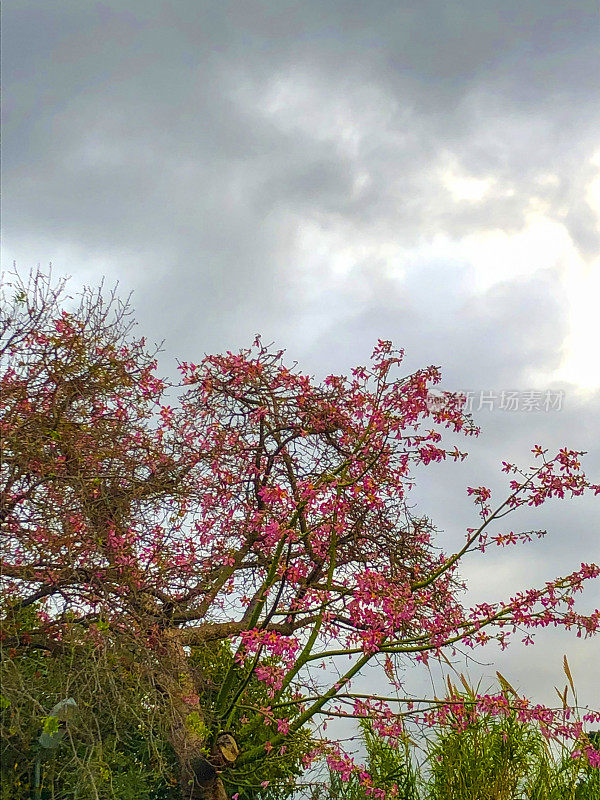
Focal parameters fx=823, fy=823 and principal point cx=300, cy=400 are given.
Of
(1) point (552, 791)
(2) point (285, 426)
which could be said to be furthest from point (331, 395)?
(1) point (552, 791)

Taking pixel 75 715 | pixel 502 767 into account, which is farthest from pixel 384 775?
pixel 75 715

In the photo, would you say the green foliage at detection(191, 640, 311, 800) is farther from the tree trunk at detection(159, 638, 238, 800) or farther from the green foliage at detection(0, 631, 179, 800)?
the green foliage at detection(0, 631, 179, 800)

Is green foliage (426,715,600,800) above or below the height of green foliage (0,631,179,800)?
below

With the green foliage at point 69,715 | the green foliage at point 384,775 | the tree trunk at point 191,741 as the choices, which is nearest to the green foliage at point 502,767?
the green foliage at point 384,775

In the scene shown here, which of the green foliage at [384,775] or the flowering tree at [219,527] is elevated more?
the flowering tree at [219,527]

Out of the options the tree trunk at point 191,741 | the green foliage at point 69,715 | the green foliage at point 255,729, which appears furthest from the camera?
the green foliage at point 255,729

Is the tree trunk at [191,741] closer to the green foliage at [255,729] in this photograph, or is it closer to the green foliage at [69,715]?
the green foliage at [69,715]

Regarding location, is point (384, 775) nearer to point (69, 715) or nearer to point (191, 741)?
point (191, 741)

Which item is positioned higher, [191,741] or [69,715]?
[69,715]

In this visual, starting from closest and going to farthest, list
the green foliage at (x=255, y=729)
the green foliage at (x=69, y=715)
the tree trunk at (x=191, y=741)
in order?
the green foliage at (x=69, y=715), the tree trunk at (x=191, y=741), the green foliage at (x=255, y=729)

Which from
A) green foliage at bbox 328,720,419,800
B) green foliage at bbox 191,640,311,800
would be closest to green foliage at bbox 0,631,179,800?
green foliage at bbox 191,640,311,800

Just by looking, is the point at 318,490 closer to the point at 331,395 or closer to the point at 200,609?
the point at 331,395

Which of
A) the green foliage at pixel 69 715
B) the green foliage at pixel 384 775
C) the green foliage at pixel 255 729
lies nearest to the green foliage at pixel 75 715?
the green foliage at pixel 69 715

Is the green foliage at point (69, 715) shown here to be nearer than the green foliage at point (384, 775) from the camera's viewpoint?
Yes
